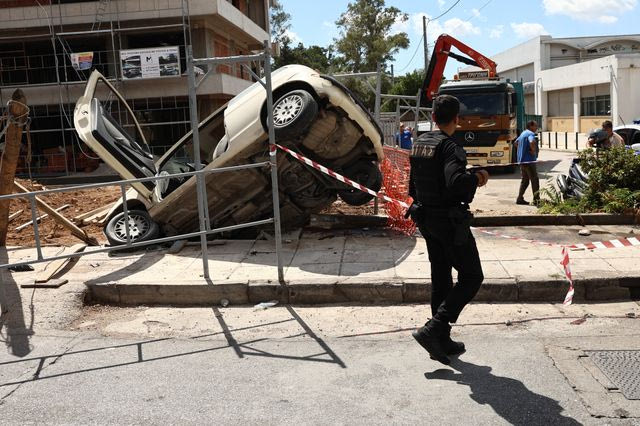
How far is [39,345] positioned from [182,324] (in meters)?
1.22

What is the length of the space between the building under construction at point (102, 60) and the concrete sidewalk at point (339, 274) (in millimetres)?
16421

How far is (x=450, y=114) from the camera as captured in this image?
4.31 m

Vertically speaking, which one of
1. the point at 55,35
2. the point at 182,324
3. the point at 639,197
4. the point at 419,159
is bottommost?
the point at 182,324

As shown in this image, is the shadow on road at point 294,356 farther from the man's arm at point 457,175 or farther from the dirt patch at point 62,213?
the dirt patch at point 62,213

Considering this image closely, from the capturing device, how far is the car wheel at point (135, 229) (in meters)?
8.16

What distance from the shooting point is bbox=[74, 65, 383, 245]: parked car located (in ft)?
24.9

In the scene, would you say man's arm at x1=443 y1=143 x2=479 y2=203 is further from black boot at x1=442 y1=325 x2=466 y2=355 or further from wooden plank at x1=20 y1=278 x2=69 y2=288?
wooden plank at x1=20 y1=278 x2=69 y2=288

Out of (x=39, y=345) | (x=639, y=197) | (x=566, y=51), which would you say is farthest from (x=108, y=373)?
(x=566, y=51)

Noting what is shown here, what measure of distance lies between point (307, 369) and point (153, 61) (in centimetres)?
2088

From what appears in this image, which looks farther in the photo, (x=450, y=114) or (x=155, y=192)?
(x=155, y=192)

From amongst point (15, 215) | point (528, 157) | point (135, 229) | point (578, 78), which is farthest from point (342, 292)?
point (578, 78)

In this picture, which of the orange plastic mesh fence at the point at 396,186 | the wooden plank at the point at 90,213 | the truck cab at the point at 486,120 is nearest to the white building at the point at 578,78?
the truck cab at the point at 486,120

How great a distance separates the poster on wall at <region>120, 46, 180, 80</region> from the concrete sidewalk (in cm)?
1638

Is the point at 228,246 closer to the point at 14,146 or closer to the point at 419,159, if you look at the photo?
the point at 14,146
